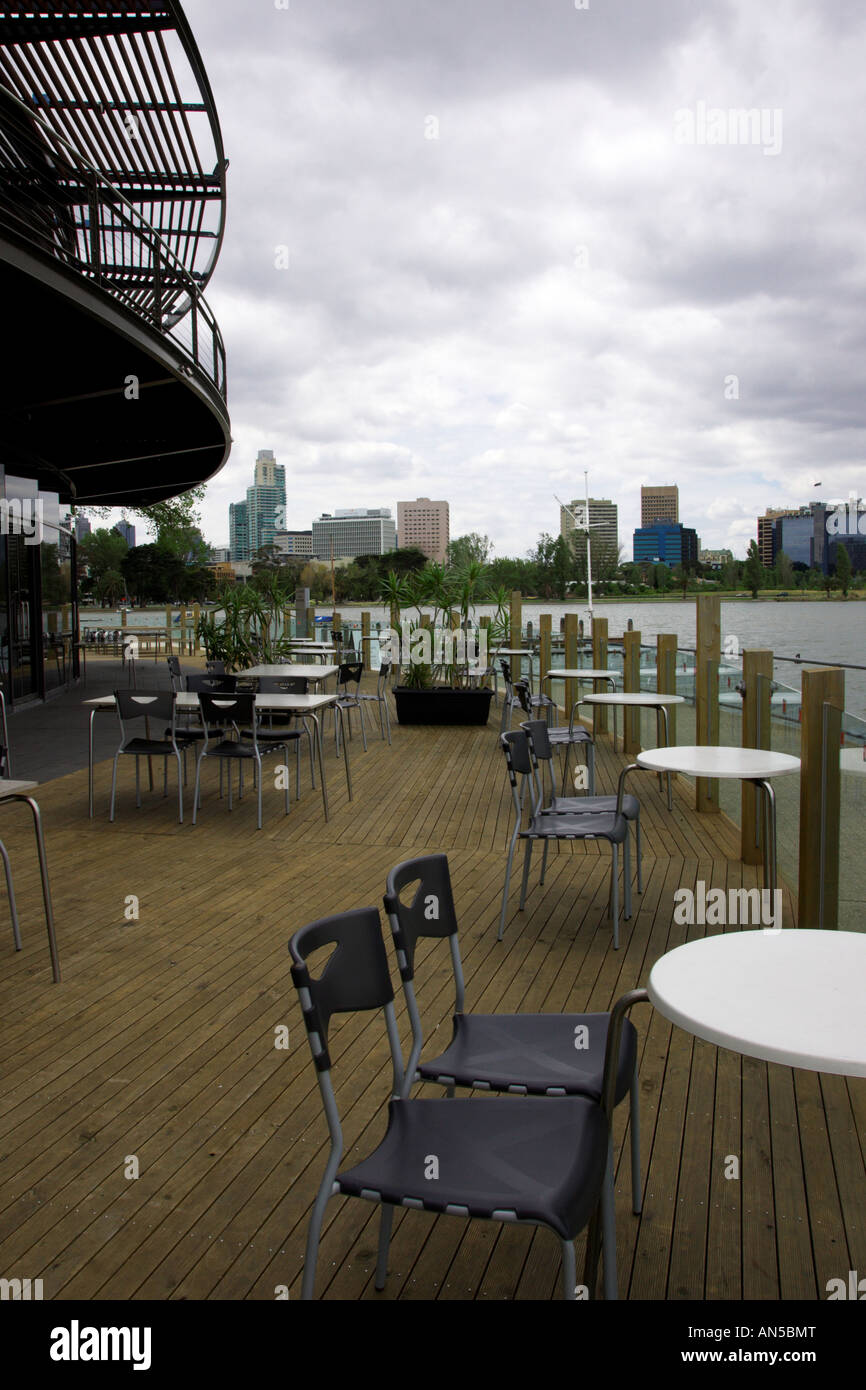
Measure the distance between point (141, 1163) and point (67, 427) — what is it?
1102 cm

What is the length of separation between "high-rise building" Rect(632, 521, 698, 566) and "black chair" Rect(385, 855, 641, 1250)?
1601 cm

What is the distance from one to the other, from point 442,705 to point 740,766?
7.79m

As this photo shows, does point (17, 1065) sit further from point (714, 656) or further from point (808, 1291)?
point (714, 656)

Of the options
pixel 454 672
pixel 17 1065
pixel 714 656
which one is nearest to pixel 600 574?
pixel 454 672

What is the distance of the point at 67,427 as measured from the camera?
464 inches

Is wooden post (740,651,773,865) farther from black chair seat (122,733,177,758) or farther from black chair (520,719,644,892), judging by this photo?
black chair seat (122,733,177,758)

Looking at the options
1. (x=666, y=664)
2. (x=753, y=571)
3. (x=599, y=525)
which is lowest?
(x=666, y=664)

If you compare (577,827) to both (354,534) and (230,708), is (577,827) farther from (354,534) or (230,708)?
(354,534)

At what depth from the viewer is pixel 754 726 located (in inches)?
217

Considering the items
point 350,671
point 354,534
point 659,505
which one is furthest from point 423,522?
point 350,671

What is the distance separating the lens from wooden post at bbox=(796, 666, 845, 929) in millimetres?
3738

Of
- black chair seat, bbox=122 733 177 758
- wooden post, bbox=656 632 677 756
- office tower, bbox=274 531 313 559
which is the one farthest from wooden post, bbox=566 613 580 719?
office tower, bbox=274 531 313 559

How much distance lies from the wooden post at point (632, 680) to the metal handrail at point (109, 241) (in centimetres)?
523

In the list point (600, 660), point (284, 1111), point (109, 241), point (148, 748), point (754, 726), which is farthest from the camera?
point (600, 660)
